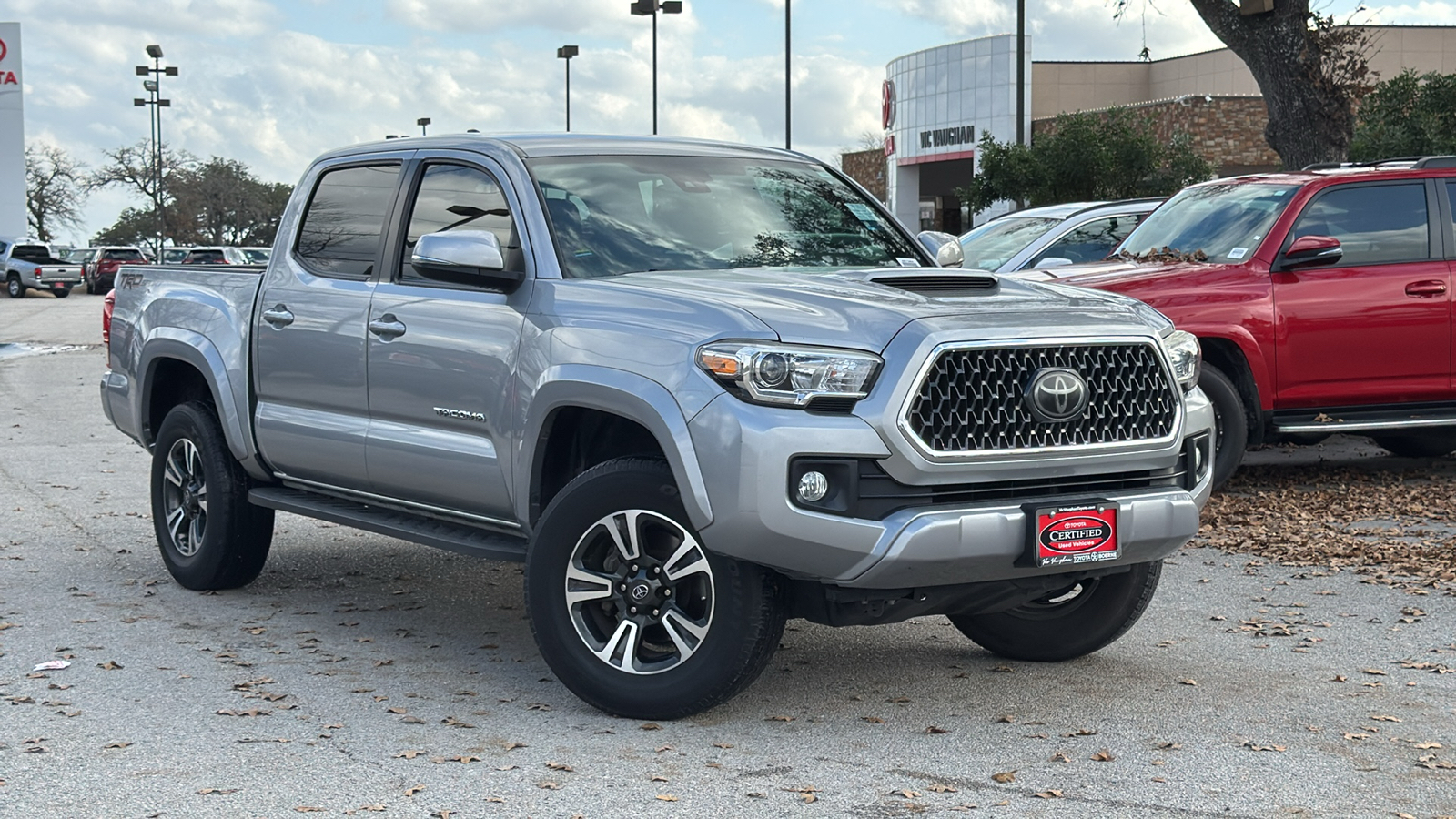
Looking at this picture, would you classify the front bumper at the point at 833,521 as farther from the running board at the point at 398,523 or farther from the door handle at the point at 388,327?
the door handle at the point at 388,327

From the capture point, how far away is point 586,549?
5.51m

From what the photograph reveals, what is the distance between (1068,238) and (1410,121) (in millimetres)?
13044

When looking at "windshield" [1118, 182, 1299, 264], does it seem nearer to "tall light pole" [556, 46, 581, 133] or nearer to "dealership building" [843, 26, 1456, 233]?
"dealership building" [843, 26, 1456, 233]

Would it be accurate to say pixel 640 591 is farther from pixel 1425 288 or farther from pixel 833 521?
pixel 1425 288

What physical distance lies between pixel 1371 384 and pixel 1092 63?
52.6 meters

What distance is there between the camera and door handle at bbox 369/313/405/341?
643 cm

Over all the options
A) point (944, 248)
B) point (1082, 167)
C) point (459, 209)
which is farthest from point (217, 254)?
point (944, 248)

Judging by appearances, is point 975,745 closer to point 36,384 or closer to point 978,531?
point 978,531

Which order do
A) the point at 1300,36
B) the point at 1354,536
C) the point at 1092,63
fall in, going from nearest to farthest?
the point at 1354,536 < the point at 1300,36 < the point at 1092,63

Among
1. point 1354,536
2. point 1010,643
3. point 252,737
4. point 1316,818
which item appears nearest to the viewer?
point 1316,818

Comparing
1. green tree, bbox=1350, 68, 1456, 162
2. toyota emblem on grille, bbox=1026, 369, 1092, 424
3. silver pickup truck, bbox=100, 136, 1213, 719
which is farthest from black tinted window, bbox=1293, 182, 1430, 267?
green tree, bbox=1350, 68, 1456, 162

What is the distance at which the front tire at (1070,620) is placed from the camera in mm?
6145

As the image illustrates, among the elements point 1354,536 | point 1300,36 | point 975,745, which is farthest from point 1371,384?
point 1300,36

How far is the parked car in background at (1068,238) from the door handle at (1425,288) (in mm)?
2932
